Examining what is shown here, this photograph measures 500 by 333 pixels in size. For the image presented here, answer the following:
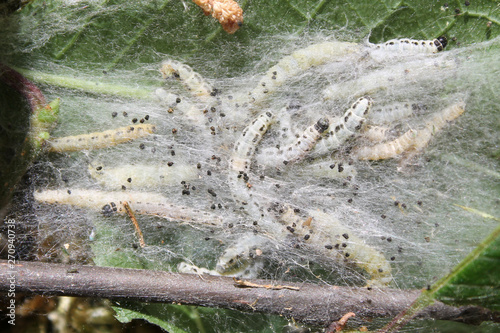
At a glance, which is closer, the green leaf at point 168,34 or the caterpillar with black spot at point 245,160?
the caterpillar with black spot at point 245,160

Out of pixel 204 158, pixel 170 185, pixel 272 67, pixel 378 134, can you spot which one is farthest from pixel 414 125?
pixel 170 185

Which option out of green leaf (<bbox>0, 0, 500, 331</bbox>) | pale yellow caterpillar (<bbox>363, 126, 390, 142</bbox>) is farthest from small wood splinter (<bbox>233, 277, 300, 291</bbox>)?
pale yellow caterpillar (<bbox>363, 126, 390, 142</bbox>)

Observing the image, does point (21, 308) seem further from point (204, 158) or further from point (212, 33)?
point (212, 33)

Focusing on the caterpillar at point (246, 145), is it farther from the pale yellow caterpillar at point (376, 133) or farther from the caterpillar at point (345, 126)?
the pale yellow caterpillar at point (376, 133)

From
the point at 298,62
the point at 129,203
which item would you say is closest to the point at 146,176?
the point at 129,203

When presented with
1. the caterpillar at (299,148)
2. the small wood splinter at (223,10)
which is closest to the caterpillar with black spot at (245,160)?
the caterpillar at (299,148)

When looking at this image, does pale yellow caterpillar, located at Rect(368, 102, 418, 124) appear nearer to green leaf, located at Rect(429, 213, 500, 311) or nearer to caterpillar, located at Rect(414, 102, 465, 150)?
caterpillar, located at Rect(414, 102, 465, 150)
